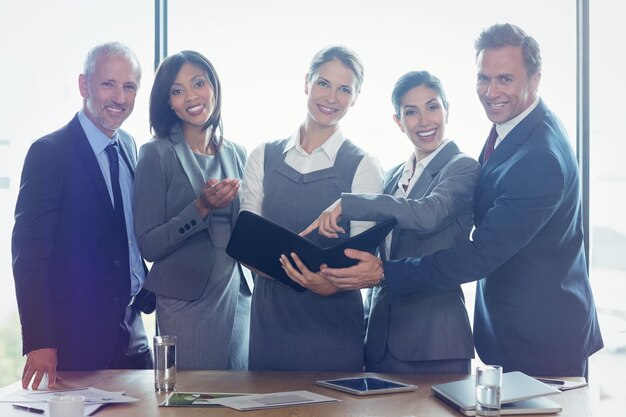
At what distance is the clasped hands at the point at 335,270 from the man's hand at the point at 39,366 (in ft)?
2.63

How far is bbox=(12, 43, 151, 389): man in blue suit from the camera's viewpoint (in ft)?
9.12

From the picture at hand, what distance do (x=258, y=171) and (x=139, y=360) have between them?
0.88m

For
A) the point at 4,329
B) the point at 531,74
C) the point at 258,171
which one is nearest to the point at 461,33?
the point at 531,74

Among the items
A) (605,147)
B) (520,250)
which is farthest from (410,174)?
(605,147)

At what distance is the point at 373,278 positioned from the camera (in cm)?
271

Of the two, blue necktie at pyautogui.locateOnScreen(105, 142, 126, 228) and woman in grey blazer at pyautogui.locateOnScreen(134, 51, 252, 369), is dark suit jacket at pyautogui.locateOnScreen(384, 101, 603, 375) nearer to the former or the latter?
woman in grey blazer at pyautogui.locateOnScreen(134, 51, 252, 369)

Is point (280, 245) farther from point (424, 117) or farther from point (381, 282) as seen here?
point (424, 117)

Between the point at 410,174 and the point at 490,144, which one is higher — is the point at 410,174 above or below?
below

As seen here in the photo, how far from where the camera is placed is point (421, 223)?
2631 mm

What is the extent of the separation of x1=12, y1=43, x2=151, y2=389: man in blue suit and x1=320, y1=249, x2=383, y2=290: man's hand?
82 cm

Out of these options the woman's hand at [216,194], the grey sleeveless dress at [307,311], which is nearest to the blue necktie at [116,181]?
the woman's hand at [216,194]

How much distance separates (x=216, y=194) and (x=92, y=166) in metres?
0.53

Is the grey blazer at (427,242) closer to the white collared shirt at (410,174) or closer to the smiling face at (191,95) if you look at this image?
the white collared shirt at (410,174)

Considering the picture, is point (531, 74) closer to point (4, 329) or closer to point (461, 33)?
point (461, 33)
